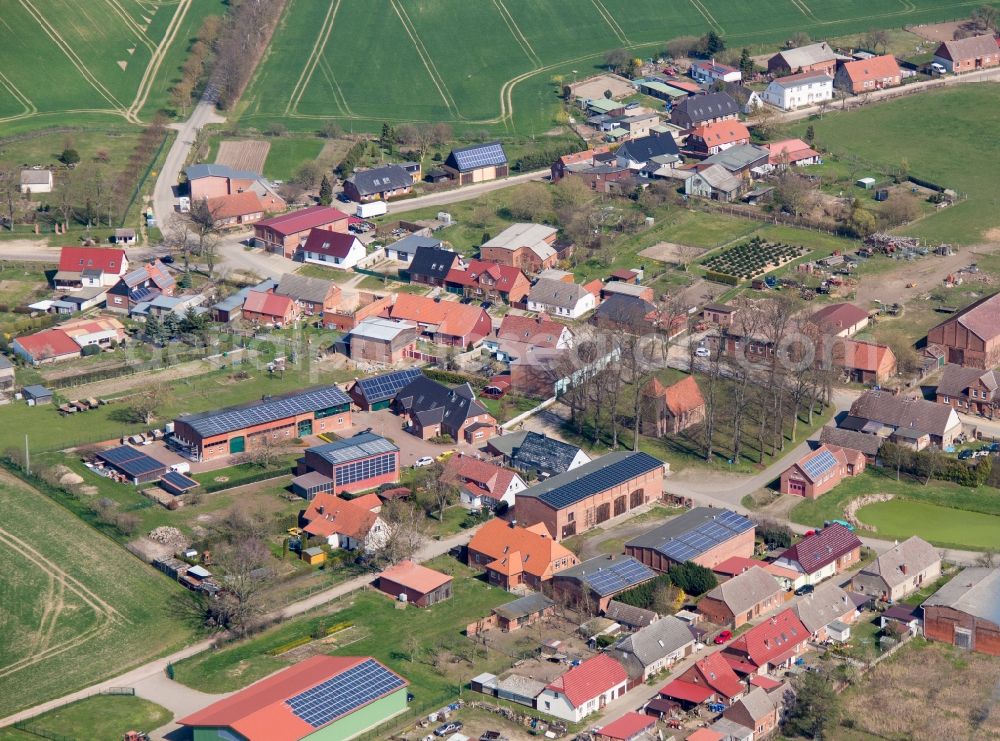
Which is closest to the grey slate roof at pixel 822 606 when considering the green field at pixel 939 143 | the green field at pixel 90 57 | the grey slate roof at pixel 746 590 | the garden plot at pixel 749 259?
the grey slate roof at pixel 746 590

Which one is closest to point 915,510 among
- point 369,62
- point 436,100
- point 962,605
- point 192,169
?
point 962,605

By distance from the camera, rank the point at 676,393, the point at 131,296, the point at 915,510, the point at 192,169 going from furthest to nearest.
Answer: the point at 192,169, the point at 131,296, the point at 676,393, the point at 915,510

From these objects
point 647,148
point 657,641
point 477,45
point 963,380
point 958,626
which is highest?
point 477,45

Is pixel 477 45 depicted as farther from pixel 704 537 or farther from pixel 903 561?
pixel 903 561

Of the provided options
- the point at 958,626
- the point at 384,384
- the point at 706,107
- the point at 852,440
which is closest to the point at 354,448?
the point at 384,384

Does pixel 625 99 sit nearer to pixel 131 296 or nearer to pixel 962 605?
pixel 131 296

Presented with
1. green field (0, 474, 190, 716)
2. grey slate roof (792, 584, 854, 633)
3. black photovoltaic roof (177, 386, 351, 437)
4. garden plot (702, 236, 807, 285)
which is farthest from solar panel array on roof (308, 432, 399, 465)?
garden plot (702, 236, 807, 285)
